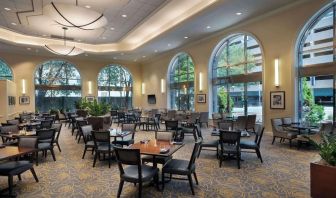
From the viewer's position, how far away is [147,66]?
61.8 ft

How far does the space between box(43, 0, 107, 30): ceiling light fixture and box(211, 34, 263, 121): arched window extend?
22.0 feet

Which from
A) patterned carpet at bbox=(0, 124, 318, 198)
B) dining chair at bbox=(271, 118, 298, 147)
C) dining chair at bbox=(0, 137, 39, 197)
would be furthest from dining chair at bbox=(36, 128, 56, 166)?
dining chair at bbox=(271, 118, 298, 147)

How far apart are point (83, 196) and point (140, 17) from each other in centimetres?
825

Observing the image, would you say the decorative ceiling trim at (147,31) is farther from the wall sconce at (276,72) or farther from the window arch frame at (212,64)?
the wall sconce at (276,72)

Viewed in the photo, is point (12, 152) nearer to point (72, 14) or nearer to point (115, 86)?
point (72, 14)

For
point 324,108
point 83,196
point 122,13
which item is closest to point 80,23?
point 122,13

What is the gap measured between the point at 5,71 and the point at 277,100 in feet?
54.0

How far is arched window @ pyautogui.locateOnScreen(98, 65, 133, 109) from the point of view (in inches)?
713

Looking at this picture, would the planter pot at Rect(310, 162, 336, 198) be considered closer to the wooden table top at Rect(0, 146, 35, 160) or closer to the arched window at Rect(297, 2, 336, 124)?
the wooden table top at Rect(0, 146, 35, 160)

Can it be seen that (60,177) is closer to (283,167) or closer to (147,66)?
(283,167)

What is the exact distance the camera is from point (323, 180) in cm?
294

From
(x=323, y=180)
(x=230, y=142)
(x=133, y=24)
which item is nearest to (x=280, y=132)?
(x=230, y=142)

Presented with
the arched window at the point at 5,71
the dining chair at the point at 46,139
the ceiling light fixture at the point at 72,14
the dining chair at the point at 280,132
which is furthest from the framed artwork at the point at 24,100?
the dining chair at the point at 280,132

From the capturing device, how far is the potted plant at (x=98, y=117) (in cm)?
842
